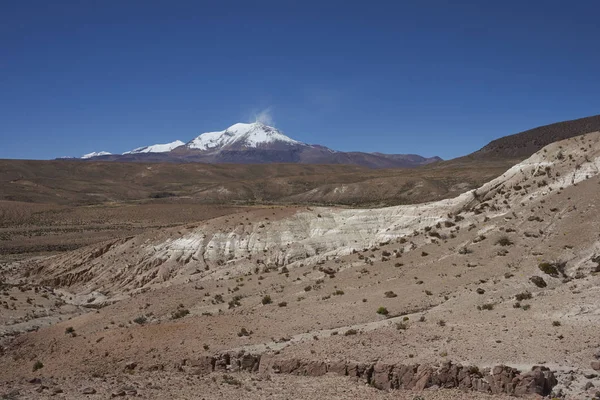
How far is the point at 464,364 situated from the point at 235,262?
1133 inches

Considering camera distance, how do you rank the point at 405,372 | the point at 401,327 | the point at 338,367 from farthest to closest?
Answer: the point at 401,327 < the point at 338,367 < the point at 405,372

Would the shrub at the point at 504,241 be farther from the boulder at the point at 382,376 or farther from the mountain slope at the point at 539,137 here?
the mountain slope at the point at 539,137

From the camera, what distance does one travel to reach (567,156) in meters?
32.7

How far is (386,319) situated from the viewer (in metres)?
19.5

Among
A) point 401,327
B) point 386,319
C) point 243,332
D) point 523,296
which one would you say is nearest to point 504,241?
point 523,296

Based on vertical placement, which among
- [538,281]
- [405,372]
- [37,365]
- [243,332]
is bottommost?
[37,365]

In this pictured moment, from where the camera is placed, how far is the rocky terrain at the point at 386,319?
1369 cm

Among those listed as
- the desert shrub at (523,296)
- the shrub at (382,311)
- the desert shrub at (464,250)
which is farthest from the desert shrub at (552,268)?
the shrub at (382,311)

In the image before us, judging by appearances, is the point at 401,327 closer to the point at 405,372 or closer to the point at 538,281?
the point at 405,372

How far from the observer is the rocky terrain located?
13.7 metres

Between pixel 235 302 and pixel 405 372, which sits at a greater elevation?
pixel 235 302

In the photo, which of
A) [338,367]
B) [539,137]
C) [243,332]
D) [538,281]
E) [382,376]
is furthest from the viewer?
[539,137]

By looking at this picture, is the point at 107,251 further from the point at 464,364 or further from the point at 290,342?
the point at 464,364

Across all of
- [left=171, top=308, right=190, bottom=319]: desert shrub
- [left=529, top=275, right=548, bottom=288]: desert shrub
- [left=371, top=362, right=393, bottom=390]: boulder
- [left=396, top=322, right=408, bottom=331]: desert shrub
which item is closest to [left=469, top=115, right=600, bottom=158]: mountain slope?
[left=529, top=275, right=548, bottom=288]: desert shrub
